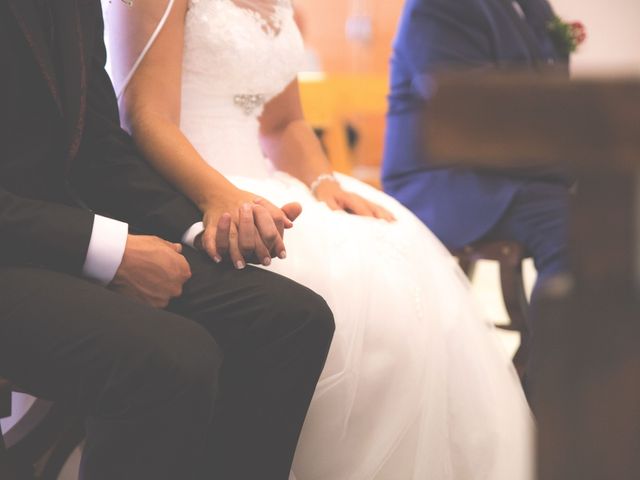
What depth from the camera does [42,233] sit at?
3.90 feet

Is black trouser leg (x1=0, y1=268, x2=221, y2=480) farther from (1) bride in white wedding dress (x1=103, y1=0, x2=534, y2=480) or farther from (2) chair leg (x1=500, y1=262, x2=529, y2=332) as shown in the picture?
(2) chair leg (x1=500, y1=262, x2=529, y2=332)

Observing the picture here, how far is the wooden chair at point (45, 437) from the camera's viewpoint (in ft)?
5.13

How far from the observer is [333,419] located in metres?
1.41

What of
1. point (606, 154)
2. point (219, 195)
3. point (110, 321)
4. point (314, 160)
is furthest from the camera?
point (314, 160)

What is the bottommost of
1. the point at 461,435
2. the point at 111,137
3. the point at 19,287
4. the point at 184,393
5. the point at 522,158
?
the point at 461,435

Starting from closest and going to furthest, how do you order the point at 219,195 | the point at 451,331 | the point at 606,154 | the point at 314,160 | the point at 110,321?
the point at 606,154
the point at 110,321
the point at 219,195
the point at 451,331
the point at 314,160

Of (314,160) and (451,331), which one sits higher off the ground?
(314,160)

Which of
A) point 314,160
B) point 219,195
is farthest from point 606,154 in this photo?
point 314,160

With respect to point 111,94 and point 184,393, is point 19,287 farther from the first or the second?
point 111,94

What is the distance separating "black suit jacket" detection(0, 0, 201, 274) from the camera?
1202 millimetres

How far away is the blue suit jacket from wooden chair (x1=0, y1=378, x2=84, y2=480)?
1.07 m

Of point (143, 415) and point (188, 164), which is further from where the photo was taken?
point (188, 164)

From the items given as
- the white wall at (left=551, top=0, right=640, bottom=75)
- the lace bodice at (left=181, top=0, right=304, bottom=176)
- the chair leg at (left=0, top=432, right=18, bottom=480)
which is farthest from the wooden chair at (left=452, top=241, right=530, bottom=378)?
the white wall at (left=551, top=0, right=640, bottom=75)

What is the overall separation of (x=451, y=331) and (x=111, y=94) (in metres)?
0.73
